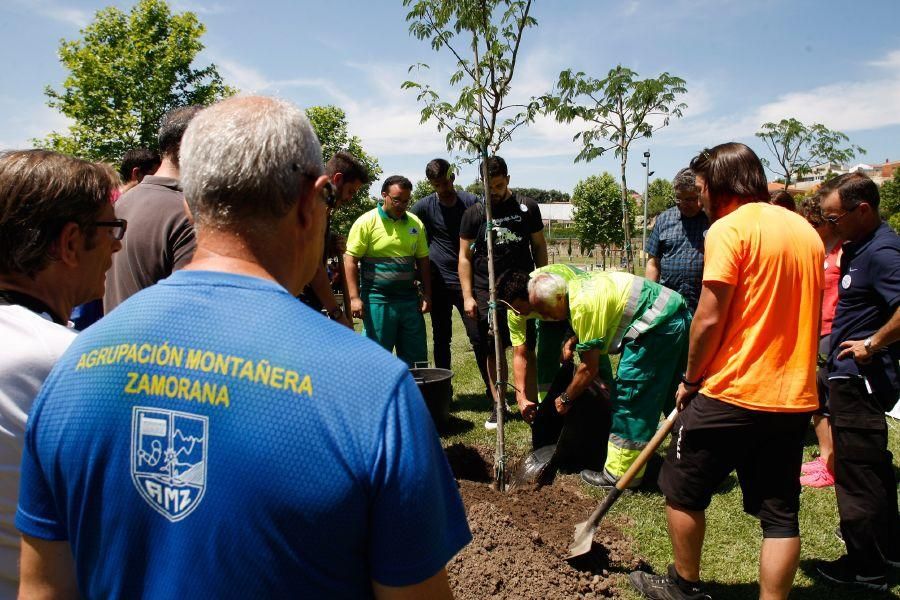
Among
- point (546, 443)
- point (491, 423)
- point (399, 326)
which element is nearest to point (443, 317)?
point (399, 326)

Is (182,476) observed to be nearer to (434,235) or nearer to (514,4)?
(514,4)

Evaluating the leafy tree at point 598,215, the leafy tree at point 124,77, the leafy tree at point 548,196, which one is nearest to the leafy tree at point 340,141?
the leafy tree at point 124,77

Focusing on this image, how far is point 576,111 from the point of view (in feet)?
12.3

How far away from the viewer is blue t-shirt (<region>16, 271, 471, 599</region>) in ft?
2.79

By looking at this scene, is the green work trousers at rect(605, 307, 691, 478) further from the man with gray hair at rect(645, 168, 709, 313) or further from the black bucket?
the black bucket

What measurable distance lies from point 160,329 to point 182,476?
0.71 ft

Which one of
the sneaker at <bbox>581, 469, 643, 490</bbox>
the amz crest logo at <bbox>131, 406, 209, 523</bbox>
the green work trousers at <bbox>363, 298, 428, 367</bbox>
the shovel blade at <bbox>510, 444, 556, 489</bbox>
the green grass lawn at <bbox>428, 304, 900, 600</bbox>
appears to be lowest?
the green grass lawn at <bbox>428, 304, 900, 600</bbox>

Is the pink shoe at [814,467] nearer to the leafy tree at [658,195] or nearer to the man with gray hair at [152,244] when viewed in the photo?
the man with gray hair at [152,244]

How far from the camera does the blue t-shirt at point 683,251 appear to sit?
4.84 metres

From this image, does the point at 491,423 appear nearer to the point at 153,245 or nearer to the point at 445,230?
the point at 445,230

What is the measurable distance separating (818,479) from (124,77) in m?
24.0

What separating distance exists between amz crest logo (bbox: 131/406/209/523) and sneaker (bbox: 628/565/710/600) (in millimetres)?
2564

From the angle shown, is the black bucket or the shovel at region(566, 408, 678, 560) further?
the black bucket

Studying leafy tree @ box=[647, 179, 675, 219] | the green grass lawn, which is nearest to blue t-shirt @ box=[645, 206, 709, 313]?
the green grass lawn
